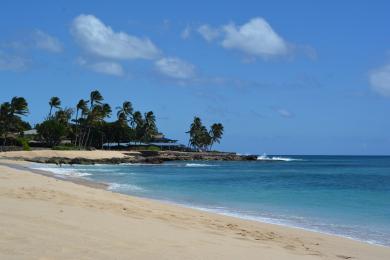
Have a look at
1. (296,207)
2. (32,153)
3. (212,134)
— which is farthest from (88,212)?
(212,134)

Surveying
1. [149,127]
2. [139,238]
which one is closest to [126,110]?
[149,127]

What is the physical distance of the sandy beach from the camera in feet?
21.0

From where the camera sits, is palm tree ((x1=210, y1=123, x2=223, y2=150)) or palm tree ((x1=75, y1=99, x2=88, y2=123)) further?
palm tree ((x1=210, y1=123, x2=223, y2=150))

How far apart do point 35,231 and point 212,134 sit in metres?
127

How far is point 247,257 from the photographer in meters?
7.32

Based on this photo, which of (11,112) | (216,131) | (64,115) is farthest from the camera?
(216,131)

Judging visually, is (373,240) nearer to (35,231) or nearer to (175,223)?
(175,223)

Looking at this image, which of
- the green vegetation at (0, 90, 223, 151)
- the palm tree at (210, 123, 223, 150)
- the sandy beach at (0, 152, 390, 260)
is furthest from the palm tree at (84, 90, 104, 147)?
the sandy beach at (0, 152, 390, 260)

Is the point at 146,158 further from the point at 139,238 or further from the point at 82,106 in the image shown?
the point at 139,238

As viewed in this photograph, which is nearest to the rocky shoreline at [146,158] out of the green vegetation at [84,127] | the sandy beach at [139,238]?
the green vegetation at [84,127]

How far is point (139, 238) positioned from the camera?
26.0 feet

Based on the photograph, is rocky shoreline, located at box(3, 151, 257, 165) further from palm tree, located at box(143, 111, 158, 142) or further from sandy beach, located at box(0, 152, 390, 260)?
sandy beach, located at box(0, 152, 390, 260)

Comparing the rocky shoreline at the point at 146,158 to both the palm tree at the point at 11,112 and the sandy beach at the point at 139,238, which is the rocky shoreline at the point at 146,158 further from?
the sandy beach at the point at 139,238

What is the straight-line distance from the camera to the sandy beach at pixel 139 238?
6410 millimetres
